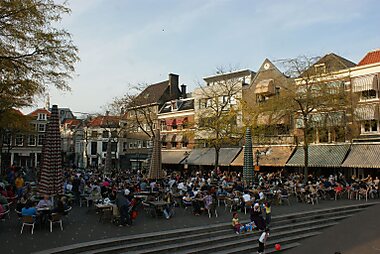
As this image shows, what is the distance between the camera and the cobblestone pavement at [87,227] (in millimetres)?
10727

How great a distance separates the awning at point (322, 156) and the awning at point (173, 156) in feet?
52.5

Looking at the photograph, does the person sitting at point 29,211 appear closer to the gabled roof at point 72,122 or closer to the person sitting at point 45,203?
the person sitting at point 45,203

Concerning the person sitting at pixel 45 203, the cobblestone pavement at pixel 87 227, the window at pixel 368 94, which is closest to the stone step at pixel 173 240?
the cobblestone pavement at pixel 87 227

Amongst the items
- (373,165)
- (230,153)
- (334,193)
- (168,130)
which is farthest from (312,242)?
(168,130)

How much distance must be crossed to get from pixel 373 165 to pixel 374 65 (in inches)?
346

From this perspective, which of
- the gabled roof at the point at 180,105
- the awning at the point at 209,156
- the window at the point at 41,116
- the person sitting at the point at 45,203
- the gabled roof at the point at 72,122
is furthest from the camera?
the gabled roof at the point at 72,122

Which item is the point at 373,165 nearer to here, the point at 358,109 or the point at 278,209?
the point at 358,109

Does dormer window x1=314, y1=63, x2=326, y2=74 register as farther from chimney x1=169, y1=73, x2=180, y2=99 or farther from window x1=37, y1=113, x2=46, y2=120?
window x1=37, y1=113, x2=46, y2=120

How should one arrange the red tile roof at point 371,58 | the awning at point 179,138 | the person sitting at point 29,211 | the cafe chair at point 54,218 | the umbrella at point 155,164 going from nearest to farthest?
the person sitting at point 29,211 < the cafe chair at point 54,218 < the umbrella at point 155,164 < the red tile roof at point 371,58 < the awning at point 179,138

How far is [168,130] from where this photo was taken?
1925 inches

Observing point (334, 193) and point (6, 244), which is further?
point (334, 193)

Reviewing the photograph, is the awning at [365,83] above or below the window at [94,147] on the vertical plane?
above

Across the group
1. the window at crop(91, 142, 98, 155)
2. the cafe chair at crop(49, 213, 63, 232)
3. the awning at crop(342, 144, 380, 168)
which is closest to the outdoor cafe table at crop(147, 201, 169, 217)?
the cafe chair at crop(49, 213, 63, 232)

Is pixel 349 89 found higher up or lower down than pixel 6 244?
higher up
